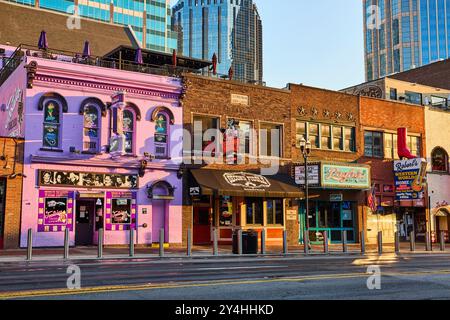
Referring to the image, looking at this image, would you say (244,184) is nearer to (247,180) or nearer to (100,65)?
(247,180)

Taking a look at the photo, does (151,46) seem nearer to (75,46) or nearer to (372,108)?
(75,46)

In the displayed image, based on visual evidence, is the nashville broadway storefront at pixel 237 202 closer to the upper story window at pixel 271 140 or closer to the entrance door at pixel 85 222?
the upper story window at pixel 271 140

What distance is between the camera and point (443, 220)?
129 feet

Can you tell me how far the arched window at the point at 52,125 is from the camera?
24.8 metres

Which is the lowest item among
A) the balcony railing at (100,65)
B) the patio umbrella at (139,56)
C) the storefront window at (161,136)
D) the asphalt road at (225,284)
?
the asphalt road at (225,284)

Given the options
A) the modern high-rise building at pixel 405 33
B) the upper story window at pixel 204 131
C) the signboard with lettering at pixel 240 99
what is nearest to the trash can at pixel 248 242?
the upper story window at pixel 204 131

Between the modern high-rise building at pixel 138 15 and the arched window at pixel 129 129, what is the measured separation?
108470 millimetres

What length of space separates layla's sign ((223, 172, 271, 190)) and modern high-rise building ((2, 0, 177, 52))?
10810 cm

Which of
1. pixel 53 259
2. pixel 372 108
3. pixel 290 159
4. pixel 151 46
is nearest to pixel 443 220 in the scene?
pixel 372 108

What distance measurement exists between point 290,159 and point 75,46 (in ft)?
82.1

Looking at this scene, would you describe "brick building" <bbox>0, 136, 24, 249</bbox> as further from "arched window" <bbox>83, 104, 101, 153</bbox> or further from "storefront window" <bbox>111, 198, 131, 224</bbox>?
"storefront window" <bbox>111, 198, 131, 224</bbox>

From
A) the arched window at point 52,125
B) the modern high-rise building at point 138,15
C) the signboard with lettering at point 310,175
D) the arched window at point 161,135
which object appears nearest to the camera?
the arched window at point 52,125

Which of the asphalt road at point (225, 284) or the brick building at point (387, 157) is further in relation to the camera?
the brick building at point (387, 157)

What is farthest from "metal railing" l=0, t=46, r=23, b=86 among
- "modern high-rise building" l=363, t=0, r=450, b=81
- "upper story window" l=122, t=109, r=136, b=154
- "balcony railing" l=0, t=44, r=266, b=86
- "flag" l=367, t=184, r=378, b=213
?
"modern high-rise building" l=363, t=0, r=450, b=81
